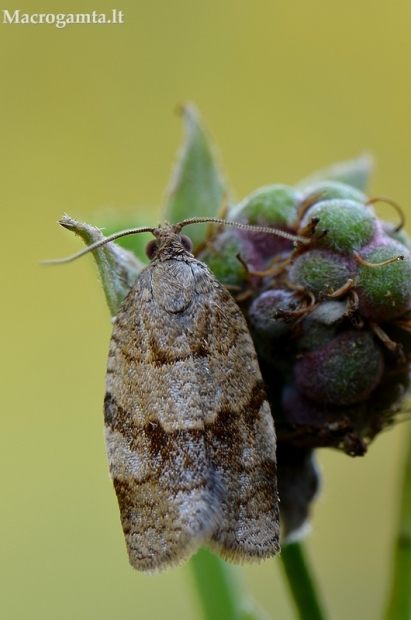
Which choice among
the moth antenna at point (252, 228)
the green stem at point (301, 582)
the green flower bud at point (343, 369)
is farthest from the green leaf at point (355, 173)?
the green stem at point (301, 582)

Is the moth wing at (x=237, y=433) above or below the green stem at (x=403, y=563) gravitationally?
above

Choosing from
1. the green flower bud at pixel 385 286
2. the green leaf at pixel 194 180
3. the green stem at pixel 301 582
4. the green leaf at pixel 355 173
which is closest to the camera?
the green flower bud at pixel 385 286

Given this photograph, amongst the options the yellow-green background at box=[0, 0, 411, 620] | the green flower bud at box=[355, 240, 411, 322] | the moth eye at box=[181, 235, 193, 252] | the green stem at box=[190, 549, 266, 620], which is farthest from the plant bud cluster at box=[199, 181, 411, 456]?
the yellow-green background at box=[0, 0, 411, 620]

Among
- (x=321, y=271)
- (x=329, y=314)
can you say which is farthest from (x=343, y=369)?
(x=321, y=271)

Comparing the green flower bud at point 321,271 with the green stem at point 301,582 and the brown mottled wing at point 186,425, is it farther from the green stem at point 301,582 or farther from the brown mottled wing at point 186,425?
the green stem at point 301,582

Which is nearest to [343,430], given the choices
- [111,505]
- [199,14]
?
[111,505]

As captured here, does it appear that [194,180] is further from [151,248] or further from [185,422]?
[185,422]

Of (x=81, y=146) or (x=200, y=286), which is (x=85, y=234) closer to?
(x=200, y=286)

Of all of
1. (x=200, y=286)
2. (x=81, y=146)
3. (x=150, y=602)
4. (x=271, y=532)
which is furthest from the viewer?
(x=81, y=146)
